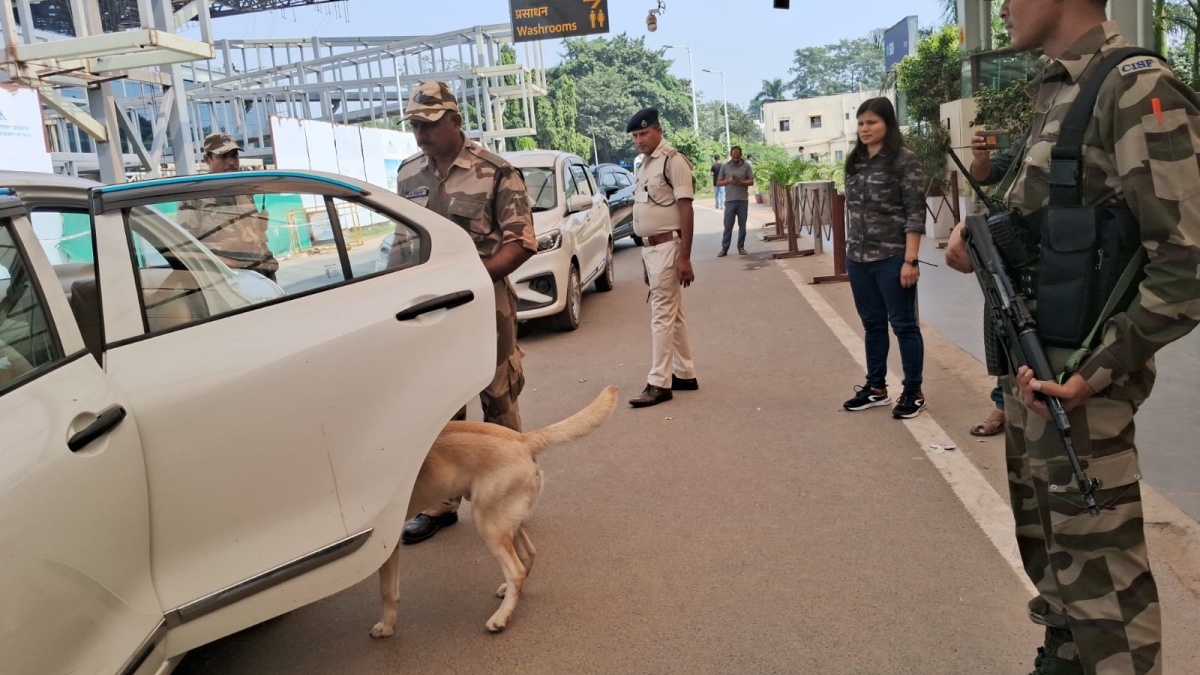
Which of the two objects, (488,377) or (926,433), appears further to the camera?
(926,433)

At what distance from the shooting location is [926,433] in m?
5.08

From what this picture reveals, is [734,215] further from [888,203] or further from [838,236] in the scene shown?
[888,203]

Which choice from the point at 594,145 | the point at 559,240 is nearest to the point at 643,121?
the point at 559,240

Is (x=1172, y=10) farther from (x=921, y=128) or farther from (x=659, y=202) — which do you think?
(x=659, y=202)

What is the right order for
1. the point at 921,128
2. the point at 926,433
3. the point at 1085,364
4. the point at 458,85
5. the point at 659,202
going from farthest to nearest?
the point at 458,85 → the point at 921,128 → the point at 659,202 → the point at 926,433 → the point at 1085,364

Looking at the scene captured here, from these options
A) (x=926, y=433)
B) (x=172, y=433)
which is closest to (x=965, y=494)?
(x=926, y=433)

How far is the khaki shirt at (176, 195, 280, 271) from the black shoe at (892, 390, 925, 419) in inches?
146

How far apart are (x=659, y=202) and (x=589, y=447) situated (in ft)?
5.69

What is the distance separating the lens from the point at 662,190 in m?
6.05

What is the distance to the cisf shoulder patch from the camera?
1.99 meters

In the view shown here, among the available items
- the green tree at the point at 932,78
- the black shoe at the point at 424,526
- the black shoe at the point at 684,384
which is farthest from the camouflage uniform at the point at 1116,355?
the green tree at the point at 932,78

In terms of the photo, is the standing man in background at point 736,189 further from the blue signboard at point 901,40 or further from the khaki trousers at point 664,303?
the blue signboard at point 901,40

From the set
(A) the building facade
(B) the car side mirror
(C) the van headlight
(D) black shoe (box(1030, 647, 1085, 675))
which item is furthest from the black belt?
(A) the building facade

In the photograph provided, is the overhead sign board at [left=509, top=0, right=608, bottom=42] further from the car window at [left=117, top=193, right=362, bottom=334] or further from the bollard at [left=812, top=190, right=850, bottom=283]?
the car window at [left=117, top=193, right=362, bottom=334]
